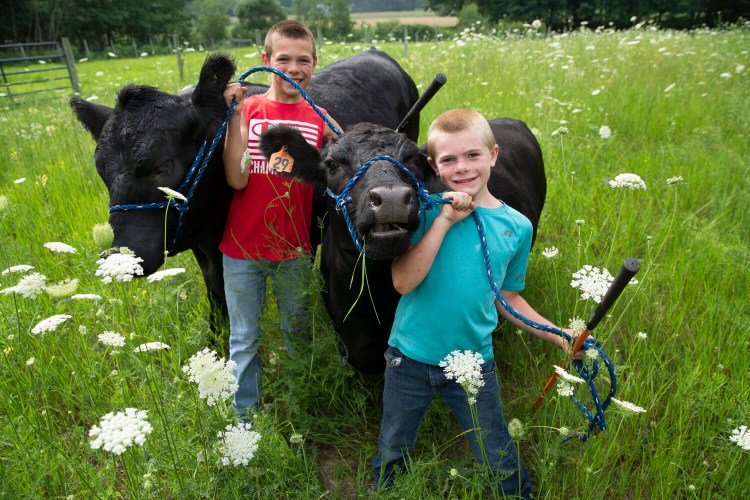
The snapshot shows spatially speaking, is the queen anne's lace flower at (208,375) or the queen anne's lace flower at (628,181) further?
the queen anne's lace flower at (628,181)

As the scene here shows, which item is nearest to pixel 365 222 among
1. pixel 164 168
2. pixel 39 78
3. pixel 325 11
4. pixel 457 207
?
pixel 457 207

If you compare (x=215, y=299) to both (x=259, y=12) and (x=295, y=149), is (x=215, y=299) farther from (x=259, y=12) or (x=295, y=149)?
(x=259, y=12)

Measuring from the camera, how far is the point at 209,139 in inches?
97.3

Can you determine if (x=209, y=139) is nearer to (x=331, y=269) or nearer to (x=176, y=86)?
(x=331, y=269)

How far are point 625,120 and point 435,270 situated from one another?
5602 millimetres

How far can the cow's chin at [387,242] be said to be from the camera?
1.78m

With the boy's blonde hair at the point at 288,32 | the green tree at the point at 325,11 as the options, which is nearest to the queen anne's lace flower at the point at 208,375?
the boy's blonde hair at the point at 288,32

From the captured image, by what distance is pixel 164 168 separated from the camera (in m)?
2.31

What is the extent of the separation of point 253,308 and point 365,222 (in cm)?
105

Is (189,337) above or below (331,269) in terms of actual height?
below

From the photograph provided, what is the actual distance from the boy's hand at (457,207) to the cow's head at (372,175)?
0.42ft

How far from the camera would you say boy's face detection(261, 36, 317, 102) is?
2578mm

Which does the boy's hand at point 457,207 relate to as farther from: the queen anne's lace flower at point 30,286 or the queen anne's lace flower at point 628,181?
the queen anne's lace flower at point 30,286

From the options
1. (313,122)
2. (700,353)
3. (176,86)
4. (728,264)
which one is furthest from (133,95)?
(176,86)
